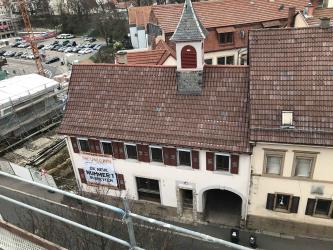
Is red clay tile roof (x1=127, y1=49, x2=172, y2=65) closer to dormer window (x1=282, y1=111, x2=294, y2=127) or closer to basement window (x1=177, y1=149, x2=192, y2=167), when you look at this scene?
basement window (x1=177, y1=149, x2=192, y2=167)

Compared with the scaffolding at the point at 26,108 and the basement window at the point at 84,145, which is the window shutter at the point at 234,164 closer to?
the basement window at the point at 84,145

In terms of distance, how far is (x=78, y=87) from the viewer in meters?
25.4

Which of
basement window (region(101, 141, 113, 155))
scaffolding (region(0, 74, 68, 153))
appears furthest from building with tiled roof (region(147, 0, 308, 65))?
basement window (region(101, 141, 113, 155))

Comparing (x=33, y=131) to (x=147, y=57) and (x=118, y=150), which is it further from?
(x=118, y=150)

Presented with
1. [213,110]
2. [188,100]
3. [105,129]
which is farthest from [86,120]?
[213,110]

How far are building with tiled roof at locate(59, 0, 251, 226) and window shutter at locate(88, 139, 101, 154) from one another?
8 cm

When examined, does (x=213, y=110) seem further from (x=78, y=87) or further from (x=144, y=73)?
(x=78, y=87)

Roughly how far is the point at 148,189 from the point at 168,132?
5.51 metres

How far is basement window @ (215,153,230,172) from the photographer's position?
71.7 ft

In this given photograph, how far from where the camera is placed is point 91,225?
1738 centimetres

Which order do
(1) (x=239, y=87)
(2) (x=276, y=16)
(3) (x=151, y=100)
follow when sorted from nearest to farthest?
(1) (x=239, y=87)
(3) (x=151, y=100)
(2) (x=276, y=16)

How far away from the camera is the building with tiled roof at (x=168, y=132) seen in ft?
71.8

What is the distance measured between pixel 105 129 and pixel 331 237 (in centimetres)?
1684

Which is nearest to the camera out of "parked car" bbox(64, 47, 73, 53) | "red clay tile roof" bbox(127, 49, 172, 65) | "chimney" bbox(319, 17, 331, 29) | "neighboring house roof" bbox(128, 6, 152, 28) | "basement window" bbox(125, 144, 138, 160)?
"chimney" bbox(319, 17, 331, 29)
